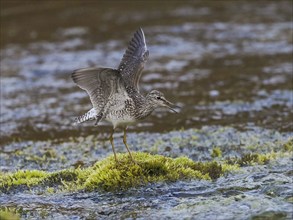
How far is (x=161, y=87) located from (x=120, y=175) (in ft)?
23.7

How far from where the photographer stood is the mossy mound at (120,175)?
8.09 metres

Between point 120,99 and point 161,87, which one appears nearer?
point 120,99

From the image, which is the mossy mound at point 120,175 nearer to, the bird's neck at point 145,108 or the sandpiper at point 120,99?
the sandpiper at point 120,99

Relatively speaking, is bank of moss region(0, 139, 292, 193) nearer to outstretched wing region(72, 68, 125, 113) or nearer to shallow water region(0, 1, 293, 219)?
shallow water region(0, 1, 293, 219)

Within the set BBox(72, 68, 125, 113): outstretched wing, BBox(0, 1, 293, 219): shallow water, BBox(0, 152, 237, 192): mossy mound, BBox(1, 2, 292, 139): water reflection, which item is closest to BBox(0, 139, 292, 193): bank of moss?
BBox(0, 152, 237, 192): mossy mound

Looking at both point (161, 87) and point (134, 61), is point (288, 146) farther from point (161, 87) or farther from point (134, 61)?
point (161, 87)

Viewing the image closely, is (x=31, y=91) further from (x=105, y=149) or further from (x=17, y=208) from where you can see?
(x=17, y=208)

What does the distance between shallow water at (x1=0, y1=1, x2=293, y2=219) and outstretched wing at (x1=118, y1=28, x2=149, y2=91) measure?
142cm

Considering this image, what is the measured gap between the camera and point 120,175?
8062mm

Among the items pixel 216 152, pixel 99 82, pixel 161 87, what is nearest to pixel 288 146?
pixel 216 152

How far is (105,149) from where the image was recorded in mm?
11234

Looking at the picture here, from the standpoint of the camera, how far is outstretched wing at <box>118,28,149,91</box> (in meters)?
8.41

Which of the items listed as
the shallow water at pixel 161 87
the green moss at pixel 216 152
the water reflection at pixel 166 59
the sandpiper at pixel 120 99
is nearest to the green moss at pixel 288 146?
the shallow water at pixel 161 87

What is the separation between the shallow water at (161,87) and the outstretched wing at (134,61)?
4.65ft
